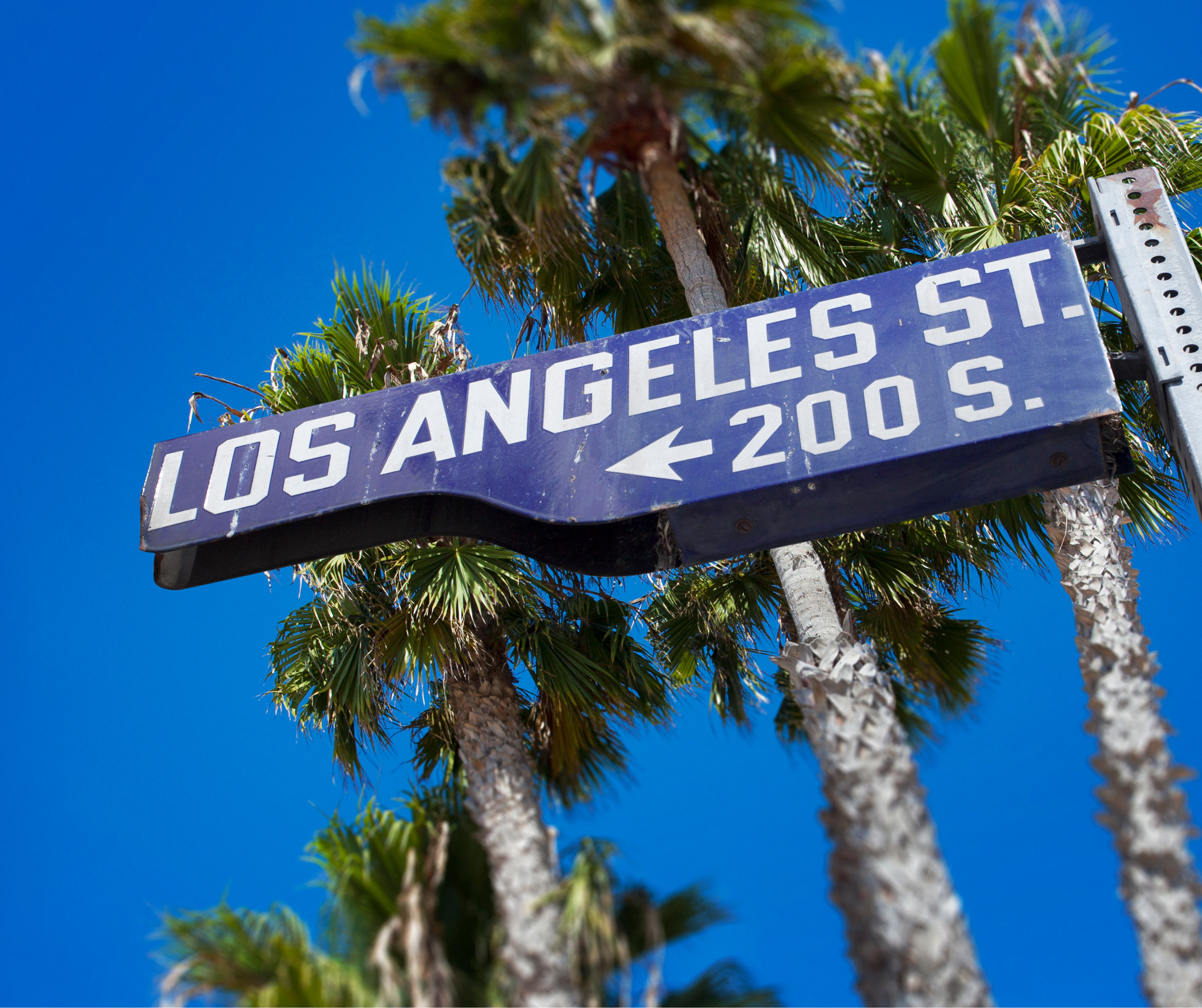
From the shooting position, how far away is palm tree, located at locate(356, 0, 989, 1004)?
4383mm

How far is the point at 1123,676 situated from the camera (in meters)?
5.18

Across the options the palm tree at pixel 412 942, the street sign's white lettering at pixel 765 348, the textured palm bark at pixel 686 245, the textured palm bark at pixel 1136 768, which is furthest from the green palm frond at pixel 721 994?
the textured palm bark at pixel 686 245

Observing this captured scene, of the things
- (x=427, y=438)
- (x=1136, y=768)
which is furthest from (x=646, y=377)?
(x=1136, y=768)

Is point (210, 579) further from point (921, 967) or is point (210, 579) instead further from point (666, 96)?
point (921, 967)

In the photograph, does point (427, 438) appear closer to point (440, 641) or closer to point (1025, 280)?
point (440, 641)

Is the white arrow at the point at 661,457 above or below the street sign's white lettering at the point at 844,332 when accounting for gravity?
below

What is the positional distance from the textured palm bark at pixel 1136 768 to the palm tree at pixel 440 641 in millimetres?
2954

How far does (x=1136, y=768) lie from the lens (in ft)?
15.6

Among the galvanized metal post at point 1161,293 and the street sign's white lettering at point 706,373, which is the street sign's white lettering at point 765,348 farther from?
the galvanized metal post at point 1161,293

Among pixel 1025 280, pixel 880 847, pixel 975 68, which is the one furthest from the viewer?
pixel 975 68

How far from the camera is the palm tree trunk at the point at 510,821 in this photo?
15.3 ft

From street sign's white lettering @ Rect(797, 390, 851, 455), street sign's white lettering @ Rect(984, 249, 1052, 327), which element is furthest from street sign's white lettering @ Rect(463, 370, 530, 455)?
street sign's white lettering @ Rect(984, 249, 1052, 327)

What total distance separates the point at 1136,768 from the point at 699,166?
205 inches

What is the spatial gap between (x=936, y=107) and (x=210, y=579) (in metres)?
5.37
